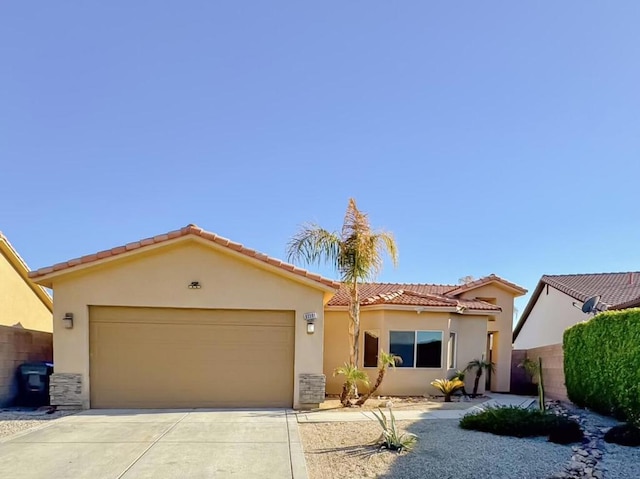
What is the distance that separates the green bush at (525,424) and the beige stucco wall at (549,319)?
13092 millimetres

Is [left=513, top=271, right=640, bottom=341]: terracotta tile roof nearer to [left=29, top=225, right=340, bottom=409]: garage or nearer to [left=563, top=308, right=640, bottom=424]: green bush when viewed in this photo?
[left=563, top=308, right=640, bottom=424]: green bush

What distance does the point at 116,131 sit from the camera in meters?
15.3

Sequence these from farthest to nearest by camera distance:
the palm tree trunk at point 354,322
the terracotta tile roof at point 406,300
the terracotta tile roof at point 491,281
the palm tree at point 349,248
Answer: the terracotta tile roof at point 491,281
the terracotta tile roof at point 406,300
the palm tree trunk at point 354,322
the palm tree at point 349,248

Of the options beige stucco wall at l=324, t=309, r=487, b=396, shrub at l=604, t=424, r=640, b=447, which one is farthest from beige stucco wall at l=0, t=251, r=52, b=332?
shrub at l=604, t=424, r=640, b=447

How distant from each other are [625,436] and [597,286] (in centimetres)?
1719

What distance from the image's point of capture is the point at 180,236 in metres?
12.0

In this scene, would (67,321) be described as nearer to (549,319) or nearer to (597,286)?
(549,319)

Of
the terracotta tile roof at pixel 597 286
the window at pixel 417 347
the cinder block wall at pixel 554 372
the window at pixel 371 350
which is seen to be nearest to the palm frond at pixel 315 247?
the window at pixel 371 350

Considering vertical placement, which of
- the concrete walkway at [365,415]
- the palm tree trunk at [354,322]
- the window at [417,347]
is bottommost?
the concrete walkway at [365,415]

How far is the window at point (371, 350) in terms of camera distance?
626 inches

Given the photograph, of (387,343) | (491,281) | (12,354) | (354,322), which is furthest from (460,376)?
(12,354)

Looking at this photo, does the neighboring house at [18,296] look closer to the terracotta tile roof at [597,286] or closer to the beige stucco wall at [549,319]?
the terracotta tile roof at [597,286]

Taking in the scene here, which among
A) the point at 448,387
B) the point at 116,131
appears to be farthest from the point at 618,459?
the point at 116,131

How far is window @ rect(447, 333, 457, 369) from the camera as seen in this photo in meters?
16.2
